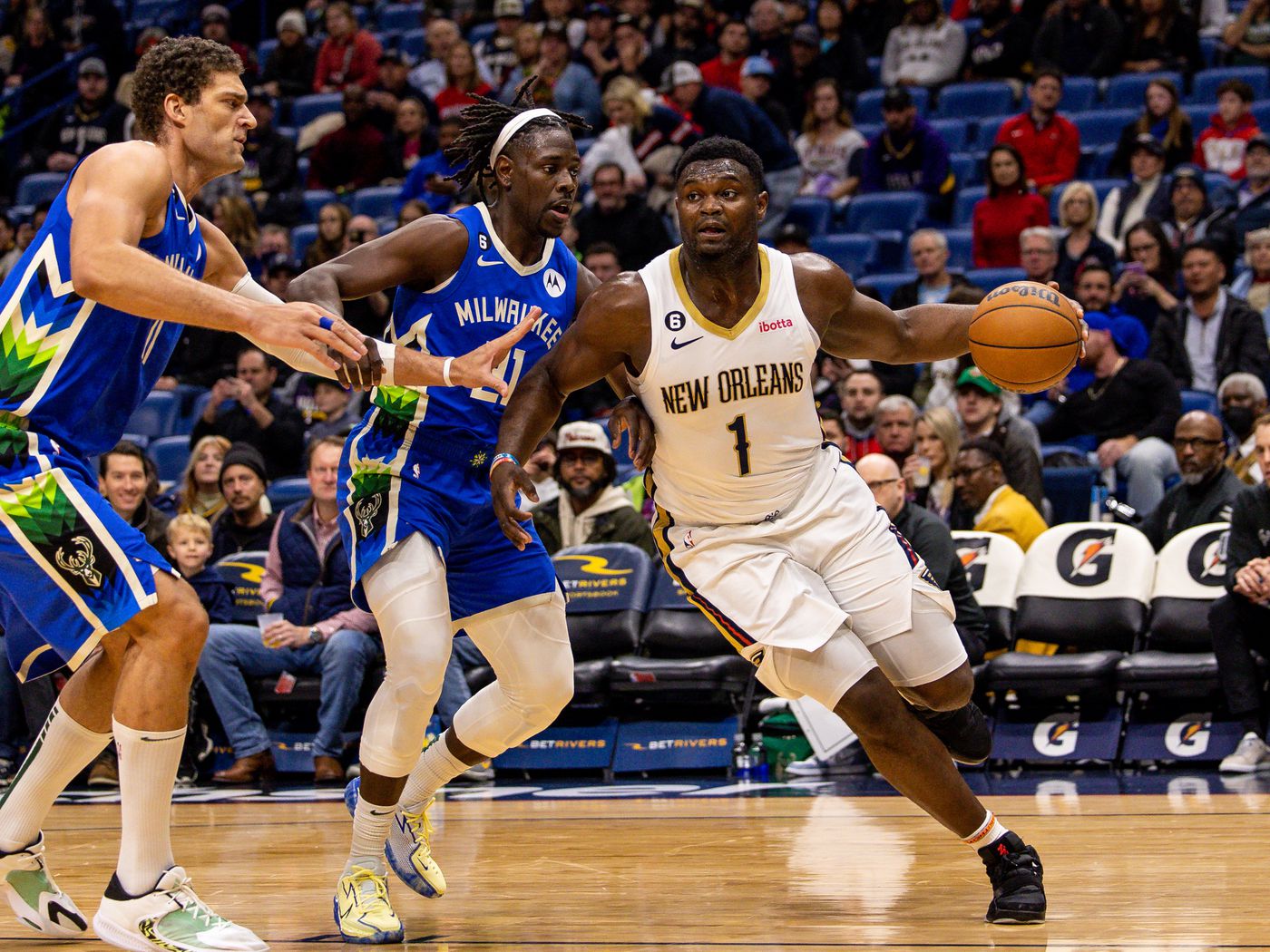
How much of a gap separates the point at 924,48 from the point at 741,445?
381 inches

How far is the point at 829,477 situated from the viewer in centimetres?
461

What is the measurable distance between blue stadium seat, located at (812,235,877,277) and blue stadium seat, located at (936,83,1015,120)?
2.18m

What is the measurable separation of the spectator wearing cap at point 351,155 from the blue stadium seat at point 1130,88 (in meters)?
6.42

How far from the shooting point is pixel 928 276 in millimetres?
10367

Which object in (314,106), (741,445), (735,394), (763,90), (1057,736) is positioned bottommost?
(1057,736)

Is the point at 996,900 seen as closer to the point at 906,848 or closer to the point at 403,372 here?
the point at 906,848

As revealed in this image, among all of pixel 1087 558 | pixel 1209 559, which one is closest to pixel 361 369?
pixel 1087 558

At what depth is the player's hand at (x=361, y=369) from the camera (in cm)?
380

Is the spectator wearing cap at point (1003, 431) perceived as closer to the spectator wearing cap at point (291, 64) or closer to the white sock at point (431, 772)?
the white sock at point (431, 772)

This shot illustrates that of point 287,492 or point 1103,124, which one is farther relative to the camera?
point 1103,124

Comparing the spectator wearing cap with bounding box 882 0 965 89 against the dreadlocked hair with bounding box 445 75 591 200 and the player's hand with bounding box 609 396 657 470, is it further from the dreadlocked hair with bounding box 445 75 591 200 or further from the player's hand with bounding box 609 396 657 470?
the player's hand with bounding box 609 396 657 470

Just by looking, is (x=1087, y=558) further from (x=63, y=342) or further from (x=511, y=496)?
(x=63, y=342)

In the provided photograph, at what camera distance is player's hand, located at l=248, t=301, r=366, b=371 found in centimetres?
362

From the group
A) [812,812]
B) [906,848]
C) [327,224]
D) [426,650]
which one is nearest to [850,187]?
[327,224]
